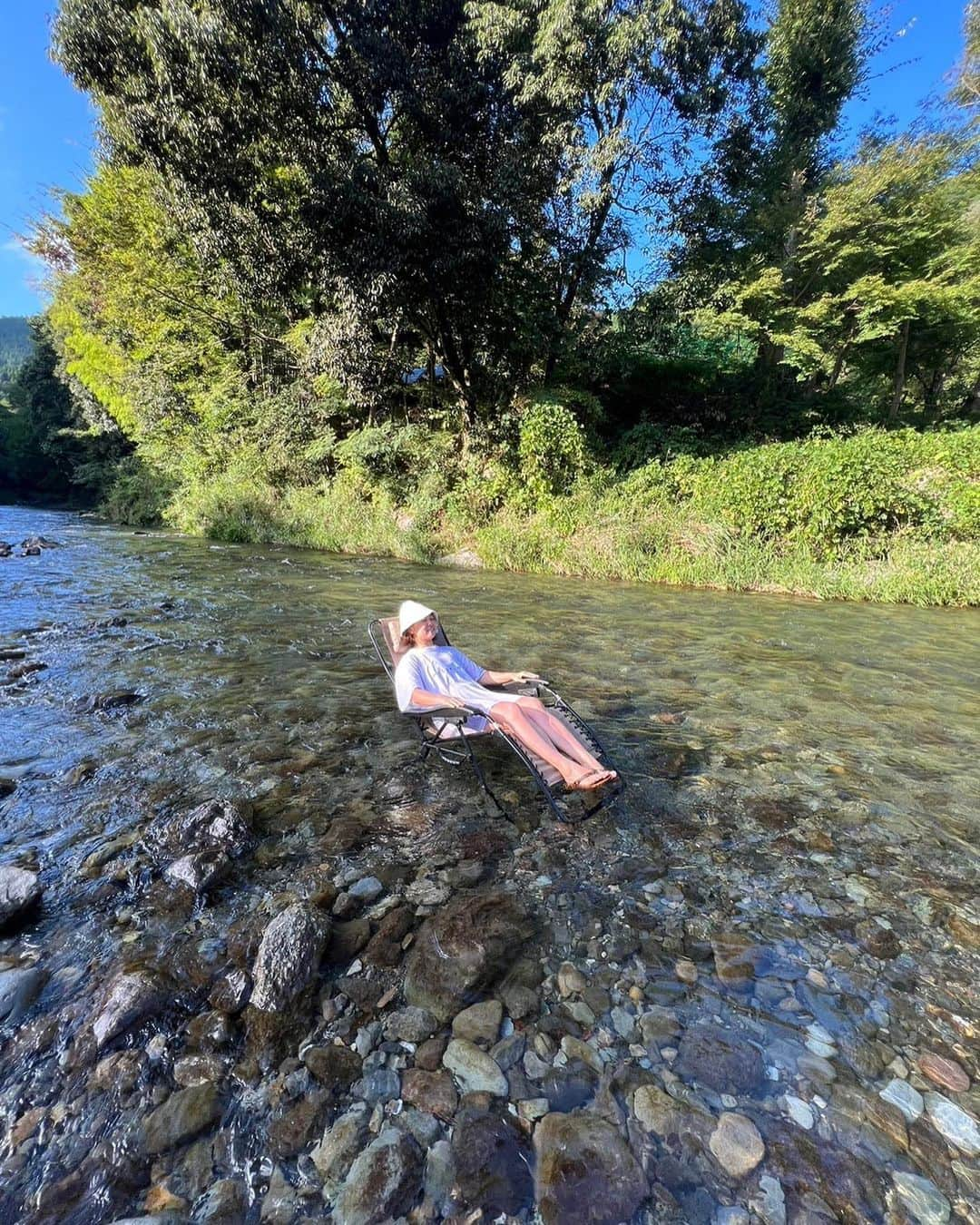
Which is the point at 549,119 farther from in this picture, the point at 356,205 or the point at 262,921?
the point at 262,921

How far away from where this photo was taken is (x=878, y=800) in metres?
3.64

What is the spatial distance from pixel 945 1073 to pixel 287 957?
2324mm

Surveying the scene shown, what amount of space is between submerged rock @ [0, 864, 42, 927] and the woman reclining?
195 cm

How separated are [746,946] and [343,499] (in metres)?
16.5

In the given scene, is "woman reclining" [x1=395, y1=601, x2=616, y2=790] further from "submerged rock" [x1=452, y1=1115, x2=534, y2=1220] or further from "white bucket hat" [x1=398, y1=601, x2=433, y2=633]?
"submerged rock" [x1=452, y1=1115, x2=534, y2=1220]

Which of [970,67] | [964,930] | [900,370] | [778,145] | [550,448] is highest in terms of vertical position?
[970,67]

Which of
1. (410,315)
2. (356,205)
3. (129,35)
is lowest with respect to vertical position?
(410,315)

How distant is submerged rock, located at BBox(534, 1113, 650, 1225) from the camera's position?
150cm

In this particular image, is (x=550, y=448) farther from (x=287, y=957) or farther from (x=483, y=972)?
(x=287, y=957)

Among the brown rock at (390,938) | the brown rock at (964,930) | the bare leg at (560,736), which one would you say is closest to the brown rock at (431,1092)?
the brown rock at (390,938)

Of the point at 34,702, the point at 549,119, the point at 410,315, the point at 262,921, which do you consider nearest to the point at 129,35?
the point at 410,315

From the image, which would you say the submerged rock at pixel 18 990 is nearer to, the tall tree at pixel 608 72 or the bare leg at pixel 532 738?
the bare leg at pixel 532 738

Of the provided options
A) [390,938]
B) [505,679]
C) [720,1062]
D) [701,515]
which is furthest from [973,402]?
[390,938]

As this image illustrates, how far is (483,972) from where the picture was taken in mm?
2238
